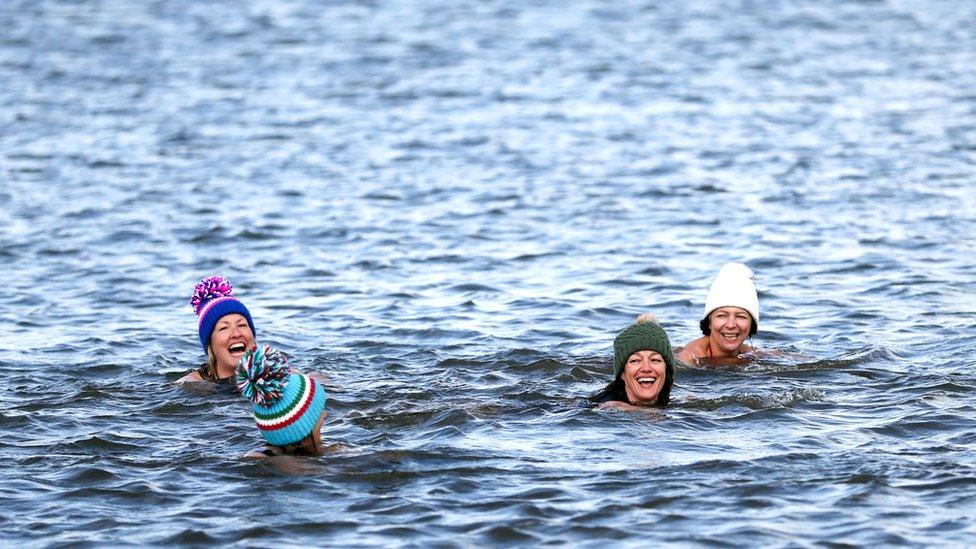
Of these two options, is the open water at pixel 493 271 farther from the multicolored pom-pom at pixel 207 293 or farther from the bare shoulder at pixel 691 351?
the multicolored pom-pom at pixel 207 293

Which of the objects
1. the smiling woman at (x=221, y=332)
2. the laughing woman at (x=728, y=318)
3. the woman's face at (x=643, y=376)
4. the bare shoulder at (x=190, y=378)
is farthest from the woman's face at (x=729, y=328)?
the bare shoulder at (x=190, y=378)

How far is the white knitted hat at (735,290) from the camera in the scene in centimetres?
1508

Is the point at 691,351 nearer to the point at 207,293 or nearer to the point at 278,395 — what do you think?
the point at 207,293

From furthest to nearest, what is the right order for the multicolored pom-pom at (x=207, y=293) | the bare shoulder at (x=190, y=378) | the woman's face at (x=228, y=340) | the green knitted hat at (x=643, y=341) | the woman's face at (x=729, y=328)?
the woman's face at (x=729, y=328) < the multicolored pom-pom at (x=207, y=293) < the bare shoulder at (x=190, y=378) < the woman's face at (x=228, y=340) < the green knitted hat at (x=643, y=341)

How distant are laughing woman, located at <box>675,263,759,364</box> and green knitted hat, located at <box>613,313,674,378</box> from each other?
6.75ft

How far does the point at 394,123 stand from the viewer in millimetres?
29938

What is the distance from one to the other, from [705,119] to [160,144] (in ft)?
32.9

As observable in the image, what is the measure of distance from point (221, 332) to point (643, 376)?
4070 mm

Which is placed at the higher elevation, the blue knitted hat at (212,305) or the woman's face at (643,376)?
the blue knitted hat at (212,305)

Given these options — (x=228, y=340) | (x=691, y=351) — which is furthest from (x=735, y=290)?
(x=228, y=340)

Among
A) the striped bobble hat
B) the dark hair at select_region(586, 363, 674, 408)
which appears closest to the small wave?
the dark hair at select_region(586, 363, 674, 408)

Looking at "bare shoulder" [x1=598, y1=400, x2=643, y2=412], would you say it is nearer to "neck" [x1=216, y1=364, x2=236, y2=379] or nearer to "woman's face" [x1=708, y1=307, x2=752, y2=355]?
"woman's face" [x1=708, y1=307, x2=752, y2=355]

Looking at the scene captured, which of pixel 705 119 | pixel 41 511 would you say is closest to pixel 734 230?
pixel 705 119

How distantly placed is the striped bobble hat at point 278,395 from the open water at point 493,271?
392 mm
